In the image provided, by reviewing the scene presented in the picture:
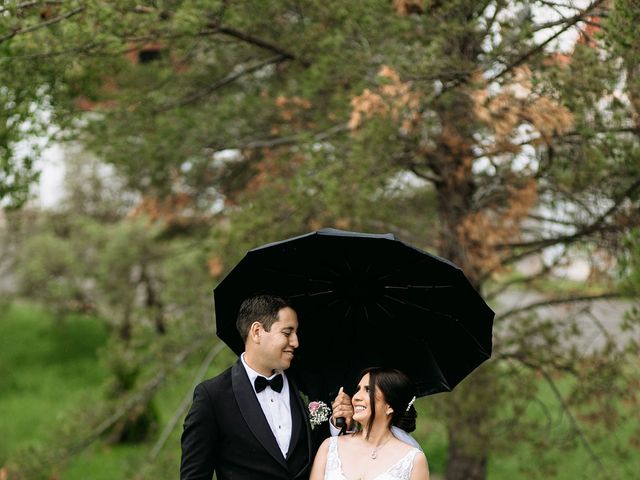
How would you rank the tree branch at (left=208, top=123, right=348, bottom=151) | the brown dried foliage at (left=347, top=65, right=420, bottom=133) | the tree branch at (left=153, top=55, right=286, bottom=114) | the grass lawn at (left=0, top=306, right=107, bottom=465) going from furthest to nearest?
the grass lawn at (left=0, top=306, right=107, bottom=465), the tree branch at (left=153, top=55, right=286, bottom=114), the tree branch at (left=208, top=123, right=348, bottom=151), the brown dried foliage at (left=347, top=65, right=420, bottom=133)

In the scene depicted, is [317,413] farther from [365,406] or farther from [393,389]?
[393,389]

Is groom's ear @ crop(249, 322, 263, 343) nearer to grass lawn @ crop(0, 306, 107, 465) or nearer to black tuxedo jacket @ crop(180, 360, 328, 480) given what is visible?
black tuxedo jacket @ crop(180, 360, 328, 480)

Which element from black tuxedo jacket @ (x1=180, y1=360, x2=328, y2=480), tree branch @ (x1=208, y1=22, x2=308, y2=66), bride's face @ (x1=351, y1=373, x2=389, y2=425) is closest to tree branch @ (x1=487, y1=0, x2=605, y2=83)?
tree branch @ (x1=208, y1=22, x2=308, y2=66)

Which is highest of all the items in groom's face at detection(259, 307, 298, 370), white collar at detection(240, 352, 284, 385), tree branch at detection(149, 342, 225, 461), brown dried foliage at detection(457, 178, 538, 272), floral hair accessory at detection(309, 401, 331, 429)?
groom's face at detection(259, 307, 298, 370)

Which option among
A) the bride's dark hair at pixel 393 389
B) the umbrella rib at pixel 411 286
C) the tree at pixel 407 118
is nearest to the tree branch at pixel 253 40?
the tree at pixel 407 118

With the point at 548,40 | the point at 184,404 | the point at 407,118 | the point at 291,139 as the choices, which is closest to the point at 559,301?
the point at 407,118

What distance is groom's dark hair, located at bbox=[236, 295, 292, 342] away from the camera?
12.4 ft

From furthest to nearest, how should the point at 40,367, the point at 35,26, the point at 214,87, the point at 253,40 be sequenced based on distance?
1. the point at 40,367
2. the point at 214,87
3. the point at 253,40
4. the point at 35,26

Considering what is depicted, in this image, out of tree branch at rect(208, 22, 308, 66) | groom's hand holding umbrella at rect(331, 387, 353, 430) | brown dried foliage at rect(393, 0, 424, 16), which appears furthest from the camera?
tree branch at rect(208, 22, 308, 66)

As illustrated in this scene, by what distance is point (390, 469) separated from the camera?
12.1 ft

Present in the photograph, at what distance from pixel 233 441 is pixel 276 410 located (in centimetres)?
22

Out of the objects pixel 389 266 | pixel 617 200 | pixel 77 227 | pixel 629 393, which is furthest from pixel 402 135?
pixel 77 227

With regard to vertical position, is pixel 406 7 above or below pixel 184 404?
above

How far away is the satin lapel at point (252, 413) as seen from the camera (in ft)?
12.2
